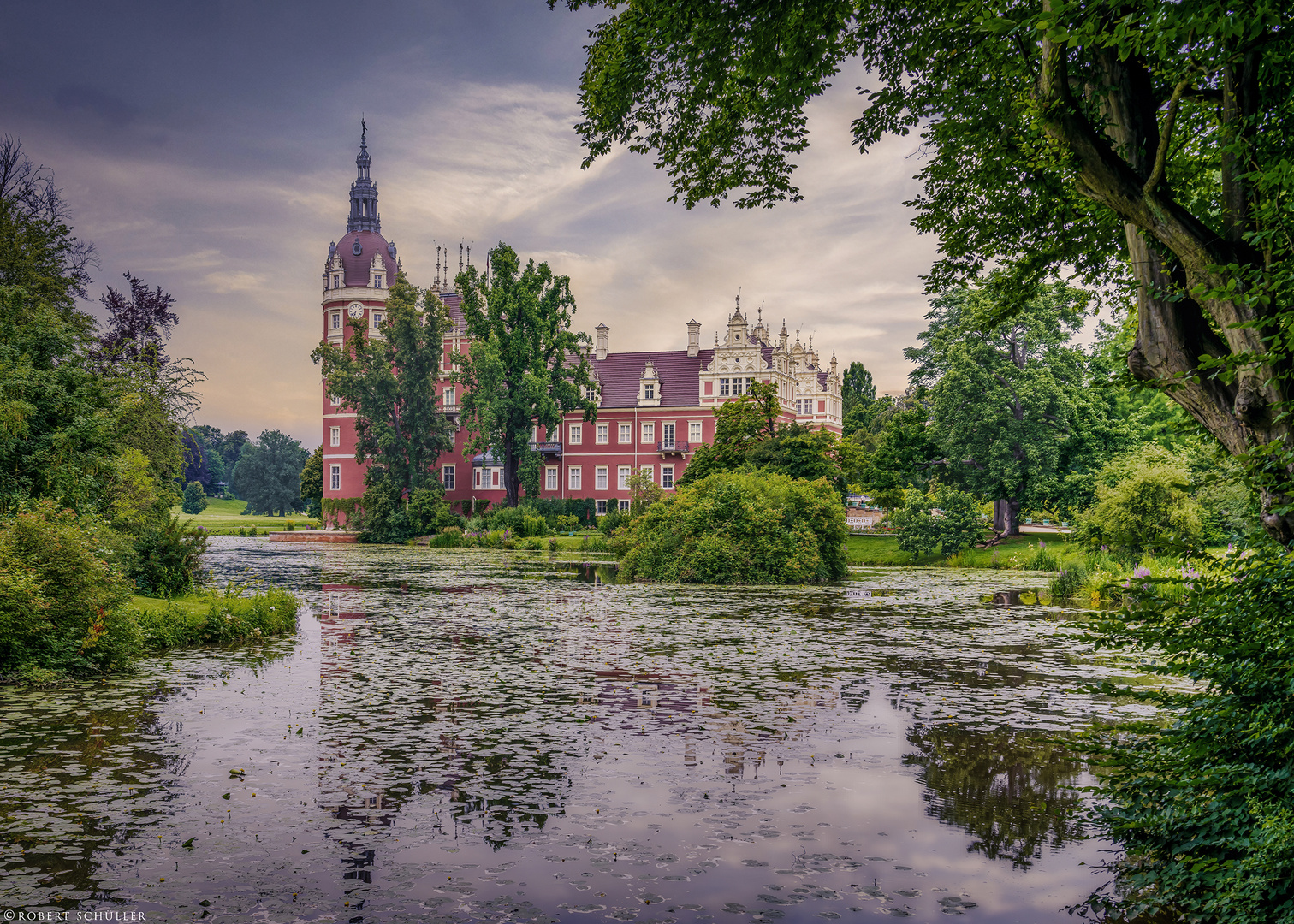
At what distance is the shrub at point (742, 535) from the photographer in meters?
25.4

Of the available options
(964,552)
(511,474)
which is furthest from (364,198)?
(964,552)

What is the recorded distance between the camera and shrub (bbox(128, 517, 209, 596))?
1633 cm

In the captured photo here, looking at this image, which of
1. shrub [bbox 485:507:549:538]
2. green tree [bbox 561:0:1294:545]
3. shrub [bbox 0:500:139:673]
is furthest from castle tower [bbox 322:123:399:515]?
green tree [bbox 561:0:1294:545]

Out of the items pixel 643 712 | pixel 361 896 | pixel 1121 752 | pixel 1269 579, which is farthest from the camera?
pixel 643 712

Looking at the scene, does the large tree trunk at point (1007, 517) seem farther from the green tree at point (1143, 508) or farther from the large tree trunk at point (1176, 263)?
the large tree trunk at point (1176, 263)

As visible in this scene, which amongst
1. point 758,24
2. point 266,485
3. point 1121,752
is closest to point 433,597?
point 758,24

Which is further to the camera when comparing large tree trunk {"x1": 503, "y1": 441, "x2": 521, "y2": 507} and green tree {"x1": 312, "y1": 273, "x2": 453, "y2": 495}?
green tree {"x1": 312, "y1": 273, "x2": 453, "y2": 495}

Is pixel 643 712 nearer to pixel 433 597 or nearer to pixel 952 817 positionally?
pixel 952 817

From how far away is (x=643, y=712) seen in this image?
952 cm

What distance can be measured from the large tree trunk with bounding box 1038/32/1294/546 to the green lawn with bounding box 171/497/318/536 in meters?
33.3

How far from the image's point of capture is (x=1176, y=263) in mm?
5395

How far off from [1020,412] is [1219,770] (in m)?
35.0

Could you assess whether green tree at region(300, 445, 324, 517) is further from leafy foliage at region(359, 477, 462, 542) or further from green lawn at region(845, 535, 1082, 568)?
green lawn at region(845, 535, 1082, 568)

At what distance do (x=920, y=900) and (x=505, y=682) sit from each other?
667 cm
